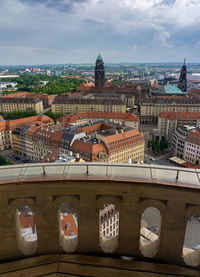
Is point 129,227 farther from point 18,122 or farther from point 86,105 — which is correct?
point 86,105

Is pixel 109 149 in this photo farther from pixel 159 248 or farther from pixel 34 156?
pixel 159 248

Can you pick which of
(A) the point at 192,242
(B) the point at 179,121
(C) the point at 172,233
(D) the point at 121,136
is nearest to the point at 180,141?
(B) the point at 179,121

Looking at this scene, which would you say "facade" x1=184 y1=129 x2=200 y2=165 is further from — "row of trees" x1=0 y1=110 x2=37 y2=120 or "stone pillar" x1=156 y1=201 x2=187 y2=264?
"row of trees" x1=0 y1=110 x2=37 y2=120

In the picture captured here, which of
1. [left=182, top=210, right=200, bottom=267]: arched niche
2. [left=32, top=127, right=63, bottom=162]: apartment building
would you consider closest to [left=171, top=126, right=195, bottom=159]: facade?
[left=182, top=210, right=200, bottom=267]: arched niche

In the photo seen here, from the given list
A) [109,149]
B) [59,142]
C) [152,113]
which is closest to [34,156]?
[59,142]

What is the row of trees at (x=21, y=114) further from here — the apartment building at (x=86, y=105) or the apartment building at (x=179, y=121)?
the apartment building at (x=179, y=121)

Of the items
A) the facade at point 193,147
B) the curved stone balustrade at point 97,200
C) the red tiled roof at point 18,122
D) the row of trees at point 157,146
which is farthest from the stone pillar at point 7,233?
the red tiled roof at point 18,122
